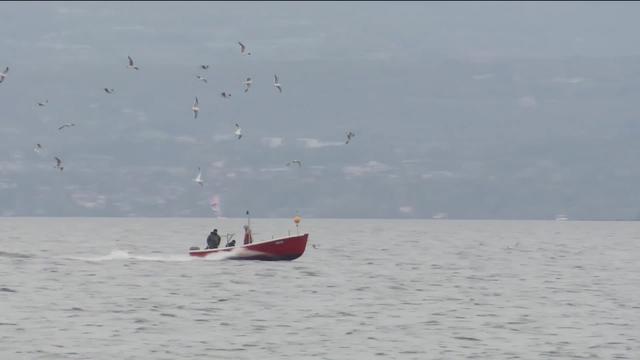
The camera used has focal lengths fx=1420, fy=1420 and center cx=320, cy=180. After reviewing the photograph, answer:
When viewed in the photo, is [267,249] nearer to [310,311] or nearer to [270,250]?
[270,250]

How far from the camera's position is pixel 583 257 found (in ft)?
461

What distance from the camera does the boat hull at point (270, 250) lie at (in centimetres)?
9838

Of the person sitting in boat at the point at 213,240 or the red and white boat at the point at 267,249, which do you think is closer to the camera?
the person sitting in boat at the point at 213,240

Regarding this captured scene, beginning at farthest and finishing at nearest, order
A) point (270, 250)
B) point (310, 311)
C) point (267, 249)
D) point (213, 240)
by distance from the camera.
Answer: point (270, 250)
point (267, 249)
point (213, 240)
point (310, 311)

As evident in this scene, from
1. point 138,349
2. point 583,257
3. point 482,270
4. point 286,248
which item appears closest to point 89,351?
point 138,349

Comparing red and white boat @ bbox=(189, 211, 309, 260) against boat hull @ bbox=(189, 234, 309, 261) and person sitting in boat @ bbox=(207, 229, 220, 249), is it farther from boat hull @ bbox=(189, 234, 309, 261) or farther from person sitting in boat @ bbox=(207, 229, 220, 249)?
person sitting in boat @ bbox=(207, 229, 220, 249)

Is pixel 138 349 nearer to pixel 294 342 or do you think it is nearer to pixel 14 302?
pixel 294 342

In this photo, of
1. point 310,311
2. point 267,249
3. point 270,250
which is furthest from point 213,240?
point 310,311

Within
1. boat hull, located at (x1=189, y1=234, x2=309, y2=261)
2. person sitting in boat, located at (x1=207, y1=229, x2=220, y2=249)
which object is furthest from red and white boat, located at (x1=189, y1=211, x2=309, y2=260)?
person sitting in boat, located at (x1=207, y1=229, x2=220, y2=249)

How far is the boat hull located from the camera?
323 ft

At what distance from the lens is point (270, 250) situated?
99375 millimetres

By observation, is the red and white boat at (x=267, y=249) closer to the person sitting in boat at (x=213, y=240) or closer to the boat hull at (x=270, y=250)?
the boat hull at (x=270, y=250)

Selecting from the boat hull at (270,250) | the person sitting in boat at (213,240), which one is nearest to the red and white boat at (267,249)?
the boat hull at (270,250)

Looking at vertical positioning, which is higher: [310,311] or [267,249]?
[267,249]
